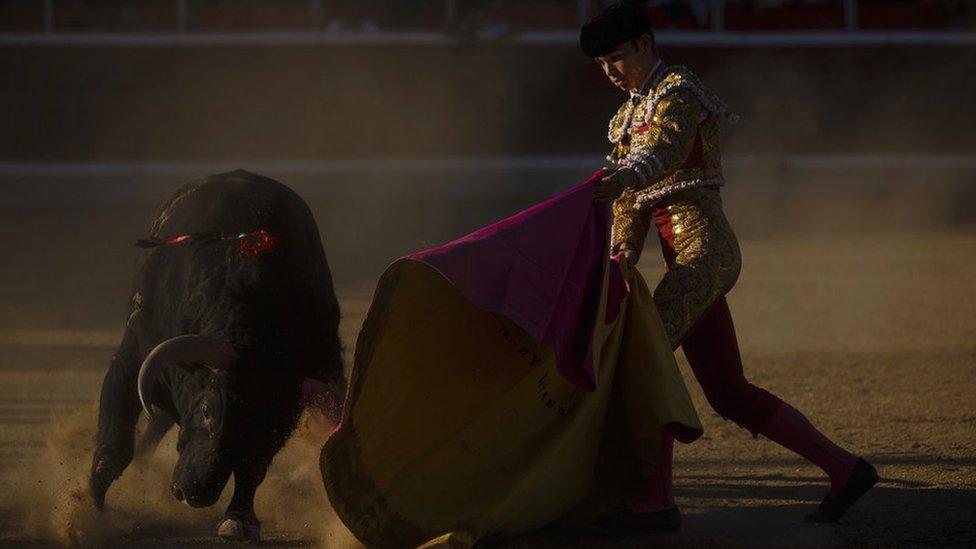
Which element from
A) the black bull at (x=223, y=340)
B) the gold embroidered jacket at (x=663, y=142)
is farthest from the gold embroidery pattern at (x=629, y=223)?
the black bull at (x=223, y=340)

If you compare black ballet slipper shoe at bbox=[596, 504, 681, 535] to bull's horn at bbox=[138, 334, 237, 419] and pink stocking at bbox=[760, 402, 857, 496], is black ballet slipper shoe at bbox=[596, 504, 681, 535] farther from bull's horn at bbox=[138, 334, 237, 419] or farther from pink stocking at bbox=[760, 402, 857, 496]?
bull's horn at bbox=[138, 334, 237, 419]

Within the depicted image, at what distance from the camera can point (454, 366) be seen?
2.88m

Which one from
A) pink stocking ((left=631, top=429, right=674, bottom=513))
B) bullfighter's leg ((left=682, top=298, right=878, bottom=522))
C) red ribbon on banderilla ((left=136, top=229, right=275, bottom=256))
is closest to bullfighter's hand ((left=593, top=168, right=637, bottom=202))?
bullfighter's leg ((left=682, top=298, right=878, bottom=522))

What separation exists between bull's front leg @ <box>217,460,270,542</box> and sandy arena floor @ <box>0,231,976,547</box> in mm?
45

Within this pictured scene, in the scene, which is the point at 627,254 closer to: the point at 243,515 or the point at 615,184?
the point at 615,184

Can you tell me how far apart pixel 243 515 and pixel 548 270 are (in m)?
0.81

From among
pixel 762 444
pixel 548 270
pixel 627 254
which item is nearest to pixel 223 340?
pixel 548 270

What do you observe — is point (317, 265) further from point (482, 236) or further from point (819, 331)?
point (819, 331)

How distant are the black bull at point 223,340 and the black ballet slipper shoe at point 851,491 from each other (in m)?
1.09

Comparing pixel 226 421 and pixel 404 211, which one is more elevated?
pixel 226 421

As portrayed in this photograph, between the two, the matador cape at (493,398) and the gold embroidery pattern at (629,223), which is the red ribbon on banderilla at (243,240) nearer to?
the matador cape at (493,398)

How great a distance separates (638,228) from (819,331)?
3.06 meters

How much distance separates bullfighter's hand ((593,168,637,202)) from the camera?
109 inches

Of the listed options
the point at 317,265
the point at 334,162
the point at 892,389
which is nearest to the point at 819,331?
the point at 892,389
